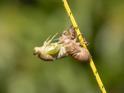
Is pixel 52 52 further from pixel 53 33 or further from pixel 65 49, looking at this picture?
pixel 53 33

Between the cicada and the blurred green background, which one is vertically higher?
the blurred green background

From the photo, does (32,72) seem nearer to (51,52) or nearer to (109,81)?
(109,81)

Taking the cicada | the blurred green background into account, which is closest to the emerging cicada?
the cicada

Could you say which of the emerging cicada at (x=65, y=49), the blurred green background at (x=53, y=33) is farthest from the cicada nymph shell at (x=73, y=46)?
the blurred green background at (x=53, y=33)

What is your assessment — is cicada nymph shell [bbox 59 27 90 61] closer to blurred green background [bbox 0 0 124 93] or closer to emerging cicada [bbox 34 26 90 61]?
emerging cicada [bbox 34 26 90 61]

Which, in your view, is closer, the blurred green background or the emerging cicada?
the emerging cicada

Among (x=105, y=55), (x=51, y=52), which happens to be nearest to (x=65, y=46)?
(x=51, y=52)
